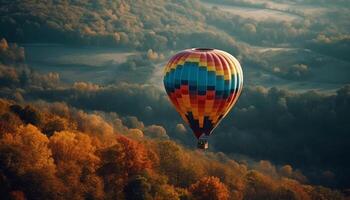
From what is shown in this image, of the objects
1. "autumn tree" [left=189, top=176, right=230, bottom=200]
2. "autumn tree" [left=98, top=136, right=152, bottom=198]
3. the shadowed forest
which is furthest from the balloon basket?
"autumn tree" [left=189, top=176, right=230, bottom=200]

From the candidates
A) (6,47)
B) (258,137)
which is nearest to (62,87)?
(6,47)

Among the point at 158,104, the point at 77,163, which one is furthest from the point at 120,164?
the point at 158,104

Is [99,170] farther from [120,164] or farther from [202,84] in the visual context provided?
[202,84]

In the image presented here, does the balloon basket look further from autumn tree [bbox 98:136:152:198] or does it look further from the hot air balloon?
autumn tree [bbox 98:136:152:198]

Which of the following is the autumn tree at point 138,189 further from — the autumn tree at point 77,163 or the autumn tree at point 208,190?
the autumn tree at point 208,190

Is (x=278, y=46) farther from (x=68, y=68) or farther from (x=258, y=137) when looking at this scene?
(x=258, y=137)

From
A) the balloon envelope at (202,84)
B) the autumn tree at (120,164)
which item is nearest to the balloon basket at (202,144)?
the balloon envelope at (202,84)
